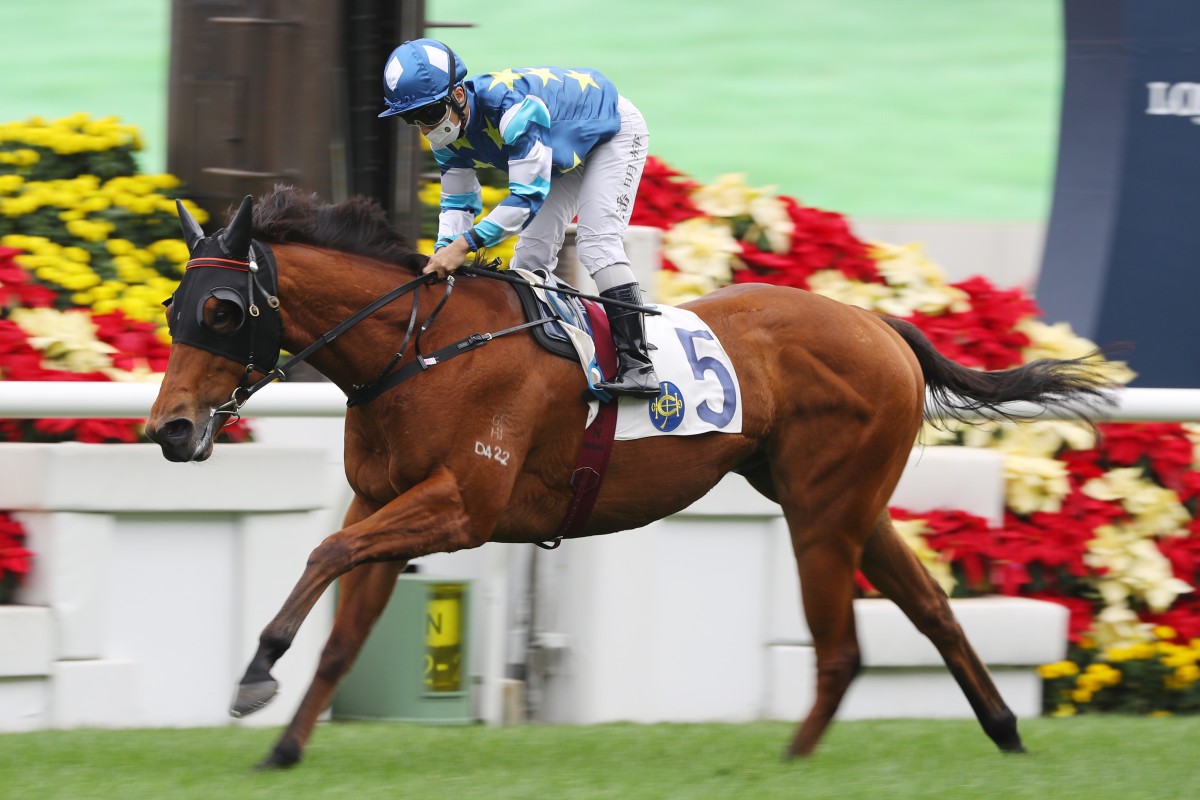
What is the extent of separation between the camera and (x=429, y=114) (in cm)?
513

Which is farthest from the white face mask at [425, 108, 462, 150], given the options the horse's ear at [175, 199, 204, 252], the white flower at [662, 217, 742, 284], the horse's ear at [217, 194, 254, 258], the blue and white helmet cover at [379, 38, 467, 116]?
the white flower at [662, 217, 742, 284]

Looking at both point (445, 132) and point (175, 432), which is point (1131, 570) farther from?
point (175, 432)

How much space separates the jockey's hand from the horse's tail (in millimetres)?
1709

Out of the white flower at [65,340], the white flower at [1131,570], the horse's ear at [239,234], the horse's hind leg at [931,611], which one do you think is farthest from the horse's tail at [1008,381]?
the white flower at [65,340]

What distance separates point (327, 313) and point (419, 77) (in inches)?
29.7

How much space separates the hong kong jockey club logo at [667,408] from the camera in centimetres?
553

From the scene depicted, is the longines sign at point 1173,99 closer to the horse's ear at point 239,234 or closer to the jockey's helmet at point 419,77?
the jockey's helmet at point 419,77

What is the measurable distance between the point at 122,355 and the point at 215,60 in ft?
5.72

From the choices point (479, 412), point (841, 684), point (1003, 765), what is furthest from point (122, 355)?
point (1003, 765)

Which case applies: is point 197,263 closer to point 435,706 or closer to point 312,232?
point 312,232

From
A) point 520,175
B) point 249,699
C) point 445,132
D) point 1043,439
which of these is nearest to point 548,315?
point 520,175

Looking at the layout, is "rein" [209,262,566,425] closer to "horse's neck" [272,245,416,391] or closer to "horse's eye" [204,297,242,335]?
"horse's neck" [272,245,416,391]

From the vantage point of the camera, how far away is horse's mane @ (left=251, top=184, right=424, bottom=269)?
516 centimetres

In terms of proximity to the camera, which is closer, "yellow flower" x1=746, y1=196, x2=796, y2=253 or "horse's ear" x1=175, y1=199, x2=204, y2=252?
"horse's ear" x1=175, y1=199, x2=204, y2=252
